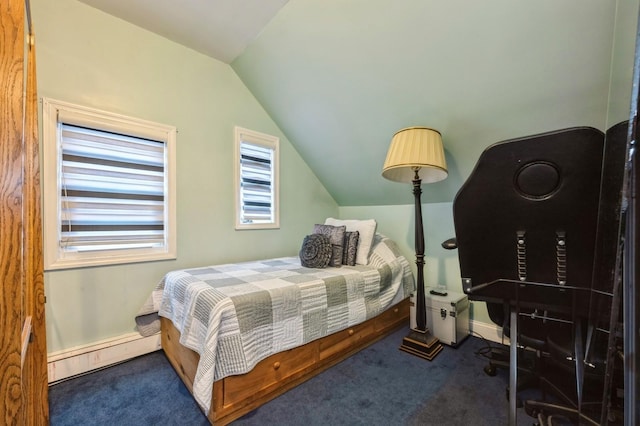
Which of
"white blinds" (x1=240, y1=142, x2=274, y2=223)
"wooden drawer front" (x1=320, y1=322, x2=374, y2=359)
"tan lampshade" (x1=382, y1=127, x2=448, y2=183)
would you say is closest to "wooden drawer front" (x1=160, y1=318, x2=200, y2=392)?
"wooden drawer front" (x1=320, y1=322, x2=374, y2=359)

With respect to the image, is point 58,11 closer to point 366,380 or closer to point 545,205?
point 545,205

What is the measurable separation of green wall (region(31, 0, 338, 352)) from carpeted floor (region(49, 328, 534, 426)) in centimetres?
42

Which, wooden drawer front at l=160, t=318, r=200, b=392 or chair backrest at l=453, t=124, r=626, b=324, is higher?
chair backrest at l=453, t=124, r=626, b=324

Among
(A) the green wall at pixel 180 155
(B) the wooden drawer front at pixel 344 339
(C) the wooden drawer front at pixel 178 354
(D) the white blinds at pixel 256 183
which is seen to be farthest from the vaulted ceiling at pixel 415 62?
(C) the wooden drawer front at pixel 178 354

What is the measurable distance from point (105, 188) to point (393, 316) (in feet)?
8.68

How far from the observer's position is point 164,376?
5.84ft

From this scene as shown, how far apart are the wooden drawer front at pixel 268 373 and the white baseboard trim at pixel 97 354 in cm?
116

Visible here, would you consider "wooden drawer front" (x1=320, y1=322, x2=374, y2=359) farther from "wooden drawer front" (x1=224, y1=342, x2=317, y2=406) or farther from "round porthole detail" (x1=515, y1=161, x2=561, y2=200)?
"round porthole detail" (x1=515, y1=161, x2=561, y2=200)

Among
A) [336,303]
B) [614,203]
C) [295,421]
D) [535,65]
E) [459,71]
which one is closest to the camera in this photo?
[614,203]

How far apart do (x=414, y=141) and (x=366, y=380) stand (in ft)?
5.36

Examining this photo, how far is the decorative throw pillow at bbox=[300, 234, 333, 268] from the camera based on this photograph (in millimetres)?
2240

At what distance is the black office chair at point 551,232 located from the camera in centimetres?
85

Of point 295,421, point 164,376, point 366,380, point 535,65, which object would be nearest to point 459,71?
point 535,65

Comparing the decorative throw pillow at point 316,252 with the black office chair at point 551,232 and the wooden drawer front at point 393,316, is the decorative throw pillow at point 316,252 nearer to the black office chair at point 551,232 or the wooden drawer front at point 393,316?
the wooden drawer front at point 393,316
